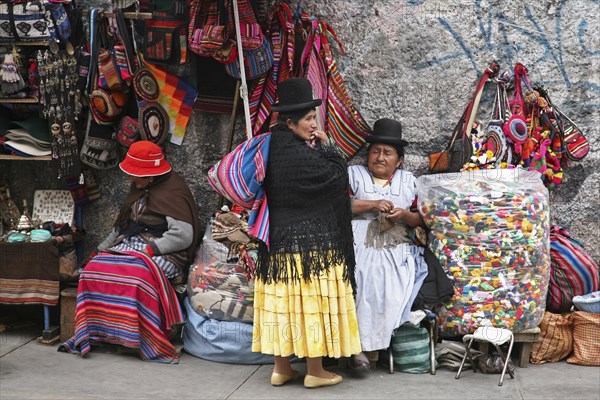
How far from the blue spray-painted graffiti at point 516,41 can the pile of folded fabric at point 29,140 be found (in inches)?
117

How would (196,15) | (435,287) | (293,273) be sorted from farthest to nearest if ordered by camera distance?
(196,15), (435,287), (293,273)

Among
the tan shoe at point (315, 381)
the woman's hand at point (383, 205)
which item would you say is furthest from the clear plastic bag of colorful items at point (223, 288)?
the woman's hand at point (383, 205)

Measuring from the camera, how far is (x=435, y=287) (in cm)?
517

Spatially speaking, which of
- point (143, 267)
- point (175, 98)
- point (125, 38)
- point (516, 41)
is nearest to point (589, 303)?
point (516, 41)

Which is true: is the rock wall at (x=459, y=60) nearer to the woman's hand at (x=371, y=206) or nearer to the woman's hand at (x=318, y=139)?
the woman's hand at (x=371, y=206)

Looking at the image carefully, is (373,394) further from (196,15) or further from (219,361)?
(196,15)

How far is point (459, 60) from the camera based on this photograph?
5707 millimetres

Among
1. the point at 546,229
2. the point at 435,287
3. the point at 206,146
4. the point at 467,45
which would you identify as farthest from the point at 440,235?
the point at 206,146

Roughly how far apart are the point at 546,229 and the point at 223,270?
6.93 feet

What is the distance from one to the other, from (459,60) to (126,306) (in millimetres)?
2829

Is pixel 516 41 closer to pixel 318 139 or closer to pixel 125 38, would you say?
pixel 318 139

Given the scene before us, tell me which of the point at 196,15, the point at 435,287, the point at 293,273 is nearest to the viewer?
the point at 293,273

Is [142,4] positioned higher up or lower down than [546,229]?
higher up

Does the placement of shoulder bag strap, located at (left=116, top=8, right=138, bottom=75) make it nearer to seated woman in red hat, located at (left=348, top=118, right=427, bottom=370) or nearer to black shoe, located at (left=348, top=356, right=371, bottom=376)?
seated woman in red hat, located at (left=348, top=118, right=427, bottom=370)
